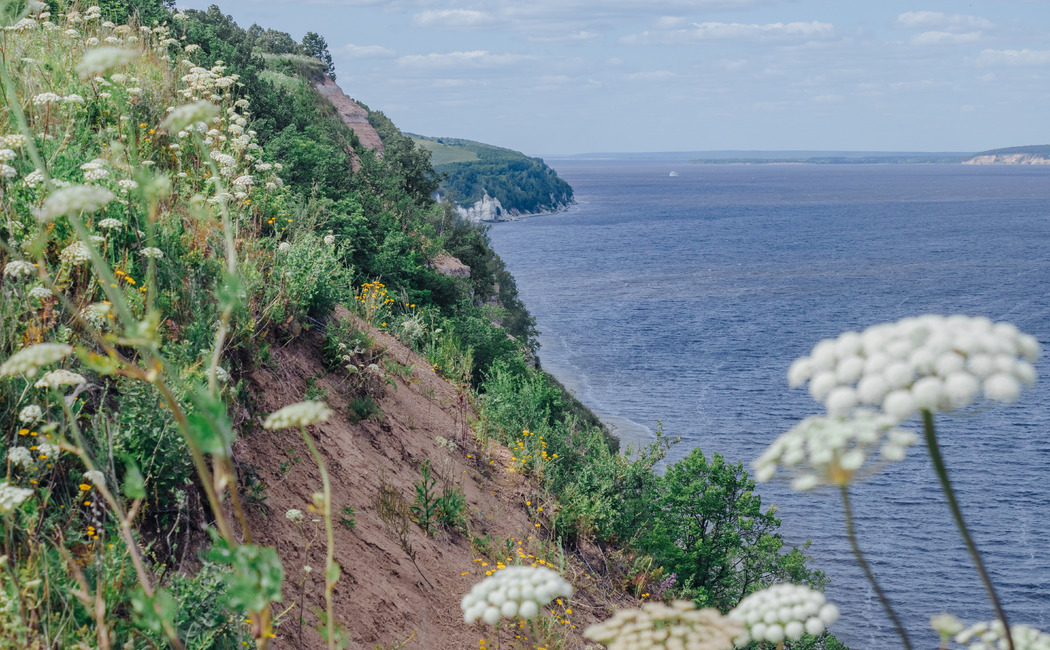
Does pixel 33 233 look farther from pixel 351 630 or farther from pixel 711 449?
pixel 711 449

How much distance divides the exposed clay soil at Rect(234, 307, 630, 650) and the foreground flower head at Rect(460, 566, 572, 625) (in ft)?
10.1

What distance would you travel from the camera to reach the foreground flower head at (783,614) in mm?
2590

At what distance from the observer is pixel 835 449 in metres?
2.04

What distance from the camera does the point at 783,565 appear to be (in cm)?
2328

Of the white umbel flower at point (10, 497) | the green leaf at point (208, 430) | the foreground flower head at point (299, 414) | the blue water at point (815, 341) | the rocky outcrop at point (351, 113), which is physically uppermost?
the rocky outcrop at point (351, 113)

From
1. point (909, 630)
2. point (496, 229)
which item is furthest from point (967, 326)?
point (496, 229)

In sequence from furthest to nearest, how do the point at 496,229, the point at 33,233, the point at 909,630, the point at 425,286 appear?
the point at 496,229
the point at 909,630
the point at 425,286
the point at 33,233

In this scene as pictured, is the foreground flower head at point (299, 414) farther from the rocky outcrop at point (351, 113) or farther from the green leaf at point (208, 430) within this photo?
the rocky outcrop at point (351, 113)

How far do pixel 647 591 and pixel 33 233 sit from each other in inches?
384

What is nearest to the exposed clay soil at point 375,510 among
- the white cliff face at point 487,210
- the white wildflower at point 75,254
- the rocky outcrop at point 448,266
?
the white wildflower at point 75,254

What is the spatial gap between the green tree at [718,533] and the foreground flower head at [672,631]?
19.1 metres

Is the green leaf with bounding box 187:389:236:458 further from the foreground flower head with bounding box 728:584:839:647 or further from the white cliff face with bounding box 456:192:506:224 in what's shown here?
the white cliff face with bounding box 456:192:506:224

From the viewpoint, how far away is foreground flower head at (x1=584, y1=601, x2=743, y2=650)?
8.11ft

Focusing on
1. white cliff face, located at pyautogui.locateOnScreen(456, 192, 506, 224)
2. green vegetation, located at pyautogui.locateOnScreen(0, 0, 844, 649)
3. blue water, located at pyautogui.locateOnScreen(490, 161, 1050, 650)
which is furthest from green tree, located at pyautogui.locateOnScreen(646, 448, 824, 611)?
white cliff face, located at pyautogui.locateOnScreen(456, 192, 506, 224)
